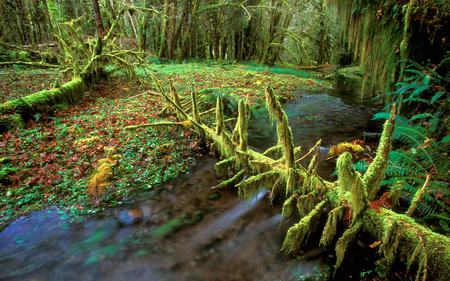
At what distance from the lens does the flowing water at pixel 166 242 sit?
3.65 m

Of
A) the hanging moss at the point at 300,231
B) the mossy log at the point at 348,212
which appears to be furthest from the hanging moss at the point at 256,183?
the hanging moss at the point at 300,231

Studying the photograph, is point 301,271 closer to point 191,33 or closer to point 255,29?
point 191,33

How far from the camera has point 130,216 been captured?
474 cm

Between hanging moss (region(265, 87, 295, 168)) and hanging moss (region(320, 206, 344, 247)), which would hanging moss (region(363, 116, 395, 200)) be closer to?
hanging moss (region(320, 206, 344, 247))

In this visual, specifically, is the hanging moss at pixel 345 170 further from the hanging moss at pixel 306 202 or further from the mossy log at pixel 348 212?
the hanging moss at pixel 306 202

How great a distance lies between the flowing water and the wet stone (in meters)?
0.02

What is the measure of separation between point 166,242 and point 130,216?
0.93m

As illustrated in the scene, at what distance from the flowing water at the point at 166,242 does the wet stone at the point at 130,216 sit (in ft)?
0.05

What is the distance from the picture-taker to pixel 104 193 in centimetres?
525

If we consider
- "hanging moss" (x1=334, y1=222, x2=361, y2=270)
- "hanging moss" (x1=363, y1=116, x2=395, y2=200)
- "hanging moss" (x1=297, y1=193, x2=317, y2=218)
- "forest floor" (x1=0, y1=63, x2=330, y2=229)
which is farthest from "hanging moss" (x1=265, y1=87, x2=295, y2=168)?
"forest floor" (x1=0, y1=63, x2=330, y2=229)

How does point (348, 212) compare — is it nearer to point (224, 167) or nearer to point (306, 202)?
point (306, 202)

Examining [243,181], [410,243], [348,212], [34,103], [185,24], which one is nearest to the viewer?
[410,243]

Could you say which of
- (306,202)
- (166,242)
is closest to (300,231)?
(306,202)

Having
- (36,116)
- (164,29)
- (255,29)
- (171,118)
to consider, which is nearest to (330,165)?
(171,118)
